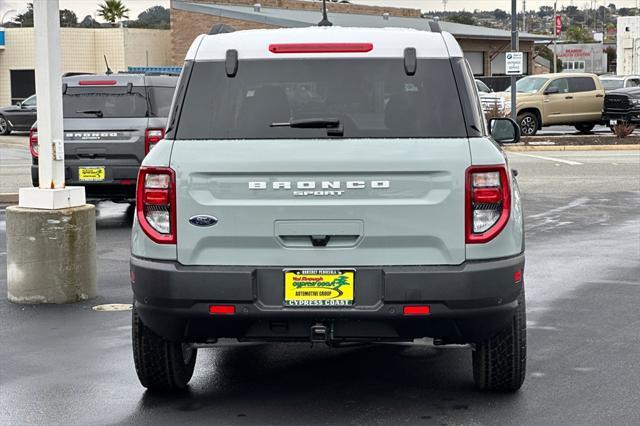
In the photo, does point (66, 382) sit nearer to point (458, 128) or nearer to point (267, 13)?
point (458, 128)

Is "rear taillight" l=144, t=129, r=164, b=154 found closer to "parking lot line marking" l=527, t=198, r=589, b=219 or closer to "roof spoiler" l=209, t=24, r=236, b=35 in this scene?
"parking lot line marking" l=527, t=198, r=589, b=219

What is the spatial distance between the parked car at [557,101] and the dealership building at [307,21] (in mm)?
13693

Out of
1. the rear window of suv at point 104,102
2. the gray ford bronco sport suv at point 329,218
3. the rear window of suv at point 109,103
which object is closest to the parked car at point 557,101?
the rear window of suv at point 109,103

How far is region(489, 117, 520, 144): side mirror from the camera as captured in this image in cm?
766

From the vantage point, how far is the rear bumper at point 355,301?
572 cm

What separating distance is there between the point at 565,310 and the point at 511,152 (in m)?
19.7

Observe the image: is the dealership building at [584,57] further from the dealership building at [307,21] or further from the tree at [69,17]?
the tree at [69,17]

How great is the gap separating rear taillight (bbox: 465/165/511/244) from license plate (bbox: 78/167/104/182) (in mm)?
8958

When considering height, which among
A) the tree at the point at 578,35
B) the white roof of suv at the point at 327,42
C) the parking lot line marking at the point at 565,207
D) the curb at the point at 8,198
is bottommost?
the parking lot line marking at the point at 565,207

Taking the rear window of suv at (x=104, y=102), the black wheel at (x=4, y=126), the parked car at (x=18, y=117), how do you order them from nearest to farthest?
the rear window of suv at (x=104, y=102) → the parked car at (x=18, y=117) → the black wheel at (x=4, y=126)

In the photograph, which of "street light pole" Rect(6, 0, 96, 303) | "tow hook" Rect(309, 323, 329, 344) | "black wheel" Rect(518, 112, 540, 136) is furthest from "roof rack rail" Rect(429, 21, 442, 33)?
"black wheel" Rect(518, 112, 540, 136)

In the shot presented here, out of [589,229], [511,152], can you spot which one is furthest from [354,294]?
[511,152]

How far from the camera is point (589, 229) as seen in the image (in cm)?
1416

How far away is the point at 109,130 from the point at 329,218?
884 centimetres
